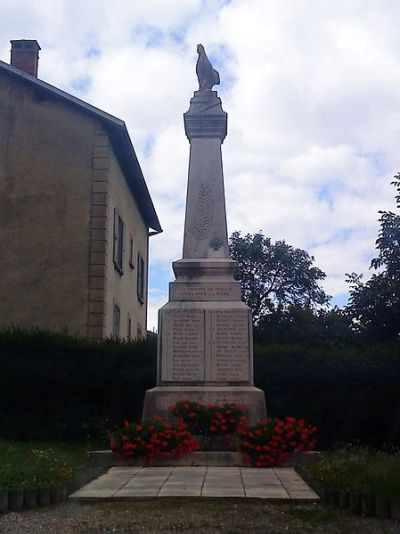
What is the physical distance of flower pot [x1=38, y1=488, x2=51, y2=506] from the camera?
6.63 meters

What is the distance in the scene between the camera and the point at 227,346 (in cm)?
1198

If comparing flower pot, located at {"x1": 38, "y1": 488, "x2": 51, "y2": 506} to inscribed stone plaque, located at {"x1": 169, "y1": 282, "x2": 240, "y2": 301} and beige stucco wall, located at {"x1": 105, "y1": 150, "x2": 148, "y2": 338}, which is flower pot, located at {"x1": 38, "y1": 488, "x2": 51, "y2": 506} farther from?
beige stucco wall, located at {"x1": 105, "y1": 150, "x2": 148, "y2": 338}

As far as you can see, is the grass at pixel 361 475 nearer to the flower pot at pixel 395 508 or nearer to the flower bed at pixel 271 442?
the flower pot at pixel 395 508

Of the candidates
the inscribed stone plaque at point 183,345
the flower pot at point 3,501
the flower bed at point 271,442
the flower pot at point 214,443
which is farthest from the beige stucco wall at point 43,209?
the flower pot at point 3,501

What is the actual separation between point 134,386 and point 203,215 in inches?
136

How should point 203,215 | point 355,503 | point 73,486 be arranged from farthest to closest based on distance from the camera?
point 203,215, point 73,486, point 355,503

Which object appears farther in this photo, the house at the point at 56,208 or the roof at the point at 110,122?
the roof at the point at 110,122

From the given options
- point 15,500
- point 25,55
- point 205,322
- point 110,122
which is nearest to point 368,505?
point 15,500

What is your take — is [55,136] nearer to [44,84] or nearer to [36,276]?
[44,84]

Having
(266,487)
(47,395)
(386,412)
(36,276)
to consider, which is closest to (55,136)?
(36,276)

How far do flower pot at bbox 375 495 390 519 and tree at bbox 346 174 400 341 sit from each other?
11.3 meters

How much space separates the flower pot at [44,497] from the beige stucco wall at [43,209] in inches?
407

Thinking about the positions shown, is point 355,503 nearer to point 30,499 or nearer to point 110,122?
point 30,499

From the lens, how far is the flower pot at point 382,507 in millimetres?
6090
